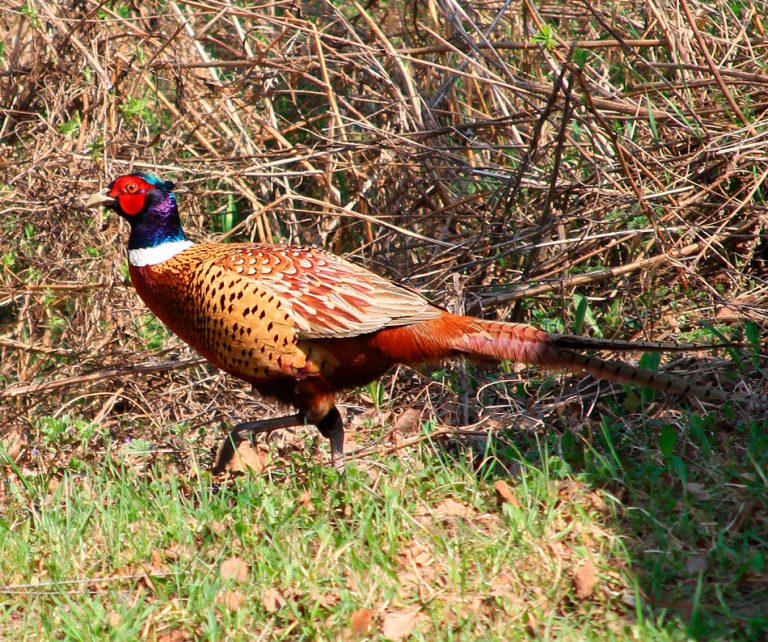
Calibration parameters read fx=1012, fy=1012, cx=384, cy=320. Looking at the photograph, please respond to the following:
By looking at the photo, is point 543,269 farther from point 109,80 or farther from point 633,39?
point 109,80

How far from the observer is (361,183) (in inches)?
211

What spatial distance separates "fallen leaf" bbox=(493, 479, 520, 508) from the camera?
3.28 m

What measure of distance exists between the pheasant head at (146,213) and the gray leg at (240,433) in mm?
749

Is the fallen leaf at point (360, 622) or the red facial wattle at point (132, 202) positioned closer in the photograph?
the fallen leaf at point (360, 622)

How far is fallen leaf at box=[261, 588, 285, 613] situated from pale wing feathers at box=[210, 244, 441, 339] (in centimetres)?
108

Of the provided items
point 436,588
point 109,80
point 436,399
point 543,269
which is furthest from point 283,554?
point 109,80

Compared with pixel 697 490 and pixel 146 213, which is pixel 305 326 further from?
pixel 697 490

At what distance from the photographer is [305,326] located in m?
3.68

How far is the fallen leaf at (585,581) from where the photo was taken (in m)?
2.82

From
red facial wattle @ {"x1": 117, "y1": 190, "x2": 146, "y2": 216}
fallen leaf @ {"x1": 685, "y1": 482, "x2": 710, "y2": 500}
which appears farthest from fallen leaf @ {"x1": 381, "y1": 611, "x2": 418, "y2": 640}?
red facial wattle @ {"x1": 117, "y1": 190, "x2": 146, "y2": 216}

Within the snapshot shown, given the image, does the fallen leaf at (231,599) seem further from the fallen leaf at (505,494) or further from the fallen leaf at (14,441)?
Answer: the fallen leaf at (14,441)

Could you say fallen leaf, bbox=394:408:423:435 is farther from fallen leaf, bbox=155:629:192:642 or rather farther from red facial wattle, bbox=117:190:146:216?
fallen leaf, bbox=155:629:192:642

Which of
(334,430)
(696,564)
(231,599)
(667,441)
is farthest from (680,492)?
(231,599)

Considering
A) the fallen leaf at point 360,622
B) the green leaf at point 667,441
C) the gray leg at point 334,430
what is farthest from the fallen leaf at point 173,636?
the green leaf at point 667,441
